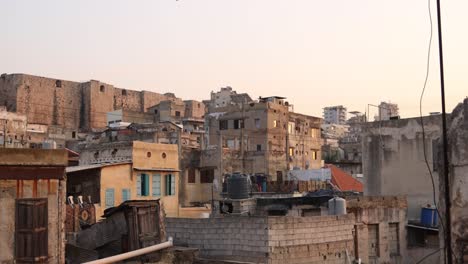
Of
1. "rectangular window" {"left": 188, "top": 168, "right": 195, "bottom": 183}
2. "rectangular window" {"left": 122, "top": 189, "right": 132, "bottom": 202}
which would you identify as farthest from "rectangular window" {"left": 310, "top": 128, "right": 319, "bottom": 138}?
"rectangular window" {"left": 122, "top": 189, "right": 132, "bottom": 202}

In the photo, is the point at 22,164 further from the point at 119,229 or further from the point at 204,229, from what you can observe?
the point at 204,229

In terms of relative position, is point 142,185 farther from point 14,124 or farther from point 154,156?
point 14,124

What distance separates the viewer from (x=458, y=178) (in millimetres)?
10688

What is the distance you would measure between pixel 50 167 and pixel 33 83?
6017 centimetres

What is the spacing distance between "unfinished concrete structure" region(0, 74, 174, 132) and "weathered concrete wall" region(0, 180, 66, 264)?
185 ft

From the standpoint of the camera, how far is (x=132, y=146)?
29.2 meters

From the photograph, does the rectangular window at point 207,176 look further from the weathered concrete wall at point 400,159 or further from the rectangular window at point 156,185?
the weathered concrete wall at point 400,159

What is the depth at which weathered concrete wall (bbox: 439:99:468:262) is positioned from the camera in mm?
10500

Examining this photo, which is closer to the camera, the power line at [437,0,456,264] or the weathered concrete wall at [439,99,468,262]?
the power line at [437,0,456,264]

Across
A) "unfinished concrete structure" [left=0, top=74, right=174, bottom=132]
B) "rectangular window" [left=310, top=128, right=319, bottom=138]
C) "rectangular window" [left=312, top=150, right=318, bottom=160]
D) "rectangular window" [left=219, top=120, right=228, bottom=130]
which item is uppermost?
"unfinished concrete structure" [left=0, top=74, right=174, bottom=132]

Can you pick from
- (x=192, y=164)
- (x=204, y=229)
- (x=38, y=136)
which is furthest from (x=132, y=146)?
(x=38, y=136)

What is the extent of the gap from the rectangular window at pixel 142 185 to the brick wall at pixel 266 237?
9964mm

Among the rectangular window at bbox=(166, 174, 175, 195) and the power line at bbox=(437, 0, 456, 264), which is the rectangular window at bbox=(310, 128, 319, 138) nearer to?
the rectangular window at bbox=(166, 174, 175, 195)

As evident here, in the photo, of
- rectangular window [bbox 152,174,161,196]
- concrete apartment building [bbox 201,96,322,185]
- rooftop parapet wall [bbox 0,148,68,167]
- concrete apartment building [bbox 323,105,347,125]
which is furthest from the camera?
concrete apartment building [bbox 323,105,347,125]
